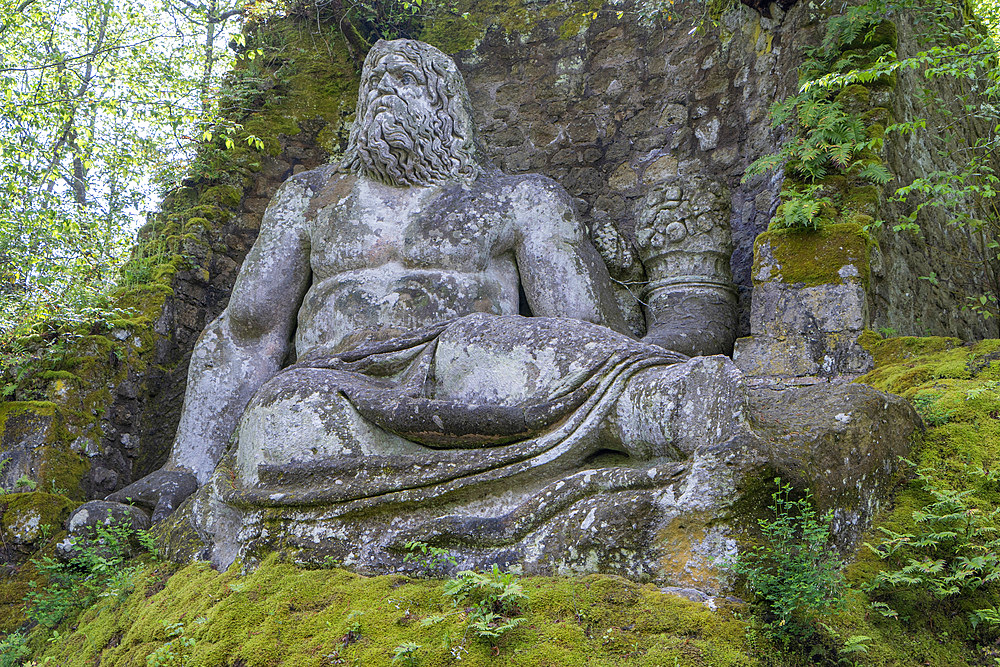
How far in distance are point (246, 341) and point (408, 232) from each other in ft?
3.61

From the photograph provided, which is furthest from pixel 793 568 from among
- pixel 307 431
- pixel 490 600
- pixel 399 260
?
pixel 399 260

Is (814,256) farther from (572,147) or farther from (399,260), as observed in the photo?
(572,147)

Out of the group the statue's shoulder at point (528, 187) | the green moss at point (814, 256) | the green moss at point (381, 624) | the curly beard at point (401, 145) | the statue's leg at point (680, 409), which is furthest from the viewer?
the statue's shoulder at point (528, 187)

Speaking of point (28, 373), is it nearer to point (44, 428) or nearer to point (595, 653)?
point (44, 428)

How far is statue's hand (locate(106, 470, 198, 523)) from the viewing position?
4.18m

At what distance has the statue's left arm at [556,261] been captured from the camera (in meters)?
4.49

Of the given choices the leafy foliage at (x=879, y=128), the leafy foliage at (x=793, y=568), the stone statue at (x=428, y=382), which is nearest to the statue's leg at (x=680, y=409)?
the stone statue at (x=428, y=382)

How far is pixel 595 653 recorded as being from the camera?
2.37 meters

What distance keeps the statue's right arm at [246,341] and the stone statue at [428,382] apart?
0.04 ft

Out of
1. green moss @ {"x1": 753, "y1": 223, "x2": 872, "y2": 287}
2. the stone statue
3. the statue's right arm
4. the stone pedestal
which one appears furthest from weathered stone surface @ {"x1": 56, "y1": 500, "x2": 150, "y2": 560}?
green moss @ {"x1": 753, "y1": 223, "x2": 872, "y2": 287}

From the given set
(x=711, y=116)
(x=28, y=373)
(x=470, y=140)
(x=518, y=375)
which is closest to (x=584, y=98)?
(x=711, y=116)

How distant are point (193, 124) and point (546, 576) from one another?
5.26m

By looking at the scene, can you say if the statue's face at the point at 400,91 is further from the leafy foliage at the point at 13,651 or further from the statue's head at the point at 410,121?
the leafy foliage at the point at 13,651

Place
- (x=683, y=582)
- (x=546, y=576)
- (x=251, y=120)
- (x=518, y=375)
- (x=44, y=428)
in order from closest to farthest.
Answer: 1. (x=683, y=582)
2. (x=546, y=576)
3. (x=518, y=375)
4. (x=44, y=428)
5. (x=251, y=120)
